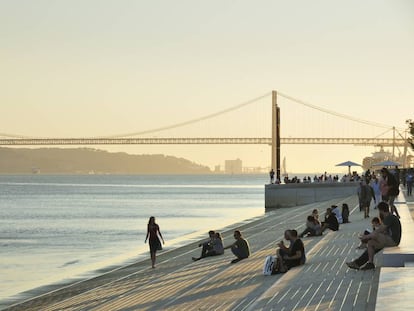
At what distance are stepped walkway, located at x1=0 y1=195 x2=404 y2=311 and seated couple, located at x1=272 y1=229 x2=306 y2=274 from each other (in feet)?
0.63

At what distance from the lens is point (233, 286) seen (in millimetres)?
14547

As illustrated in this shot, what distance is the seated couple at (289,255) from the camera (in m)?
15.1

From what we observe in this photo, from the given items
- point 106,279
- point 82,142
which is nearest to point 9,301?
point 106,279

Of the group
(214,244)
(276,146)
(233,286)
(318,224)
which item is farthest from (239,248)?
(276,146)

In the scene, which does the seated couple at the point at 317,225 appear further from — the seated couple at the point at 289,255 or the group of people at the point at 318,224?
the seated couple at the point at 289,255

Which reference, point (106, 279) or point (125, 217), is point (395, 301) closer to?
point (106, 279)

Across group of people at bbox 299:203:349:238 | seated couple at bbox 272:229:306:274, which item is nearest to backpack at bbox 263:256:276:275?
seated couple at bbox 272:229:306:274

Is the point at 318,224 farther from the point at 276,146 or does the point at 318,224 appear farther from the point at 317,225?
the point at 276,146

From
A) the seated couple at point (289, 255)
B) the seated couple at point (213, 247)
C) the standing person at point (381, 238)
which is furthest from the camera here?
the seated couple at point (213, 247)

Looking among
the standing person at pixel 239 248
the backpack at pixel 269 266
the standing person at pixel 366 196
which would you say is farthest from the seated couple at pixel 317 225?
the backpack at pixel 269 266

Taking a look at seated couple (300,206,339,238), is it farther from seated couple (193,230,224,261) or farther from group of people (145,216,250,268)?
group of people (145,216,250,268)

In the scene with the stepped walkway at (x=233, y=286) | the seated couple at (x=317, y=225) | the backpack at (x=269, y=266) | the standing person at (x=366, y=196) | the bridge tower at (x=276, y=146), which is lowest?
the stepped walkway at (x=233, y=286)

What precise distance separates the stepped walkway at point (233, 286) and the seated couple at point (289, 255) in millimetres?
192

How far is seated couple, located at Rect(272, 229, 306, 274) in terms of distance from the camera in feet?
49.7
